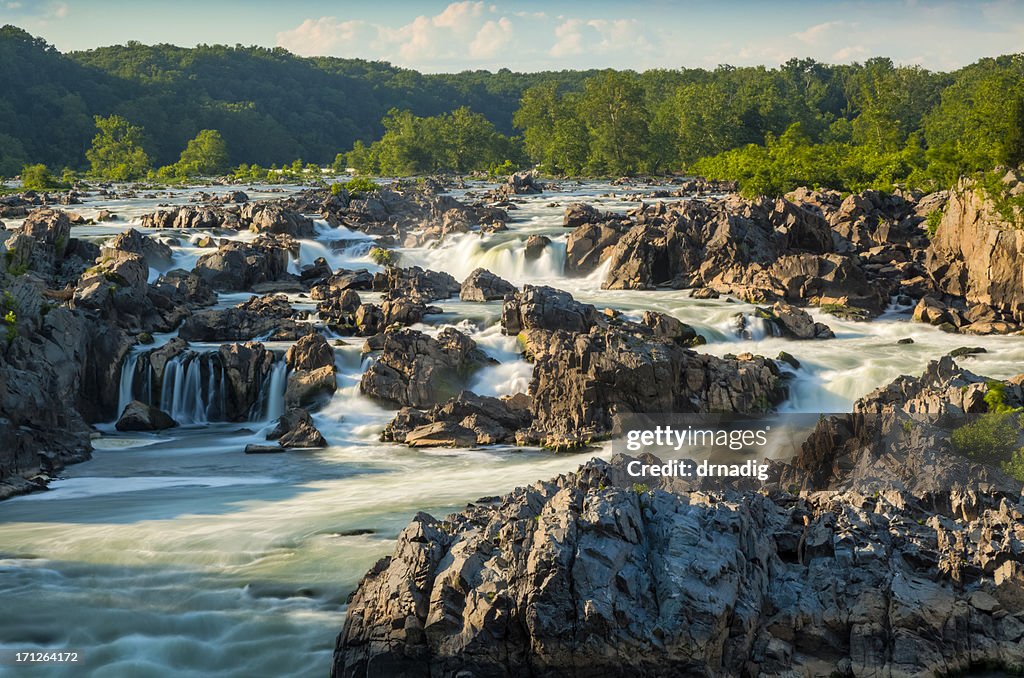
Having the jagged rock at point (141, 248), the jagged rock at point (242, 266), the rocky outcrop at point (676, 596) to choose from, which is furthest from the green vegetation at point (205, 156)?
the rocky outcrop at point (676, 596)

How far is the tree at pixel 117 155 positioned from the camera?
100 meters

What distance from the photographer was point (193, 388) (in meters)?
30.4

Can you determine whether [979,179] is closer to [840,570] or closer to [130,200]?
[840,570]

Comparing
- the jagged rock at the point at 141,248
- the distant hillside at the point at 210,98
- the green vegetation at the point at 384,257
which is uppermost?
the distant hillside at the point at 210,98

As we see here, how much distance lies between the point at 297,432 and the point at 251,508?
658 cm

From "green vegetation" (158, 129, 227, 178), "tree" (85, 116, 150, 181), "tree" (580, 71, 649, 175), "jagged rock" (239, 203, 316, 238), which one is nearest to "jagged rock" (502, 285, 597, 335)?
"jagged rock" (239, 203, 316, 238)

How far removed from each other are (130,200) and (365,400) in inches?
1910

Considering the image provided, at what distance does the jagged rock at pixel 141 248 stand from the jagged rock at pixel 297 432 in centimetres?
1755

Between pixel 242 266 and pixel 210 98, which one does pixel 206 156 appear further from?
pixel 242 266

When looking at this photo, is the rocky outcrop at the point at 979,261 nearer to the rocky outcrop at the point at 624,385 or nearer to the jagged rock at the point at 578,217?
the rocky outcrop at the point at 624,385

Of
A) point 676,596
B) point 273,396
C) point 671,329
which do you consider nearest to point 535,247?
point 671,329

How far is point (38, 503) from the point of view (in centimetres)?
2145

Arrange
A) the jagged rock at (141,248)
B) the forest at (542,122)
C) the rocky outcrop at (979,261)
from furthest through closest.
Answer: the forest at (542,122)
the jagged rock at (141,248)
the rocky outcrop at (979,261)

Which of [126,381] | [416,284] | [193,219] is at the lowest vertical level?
[126,381]
